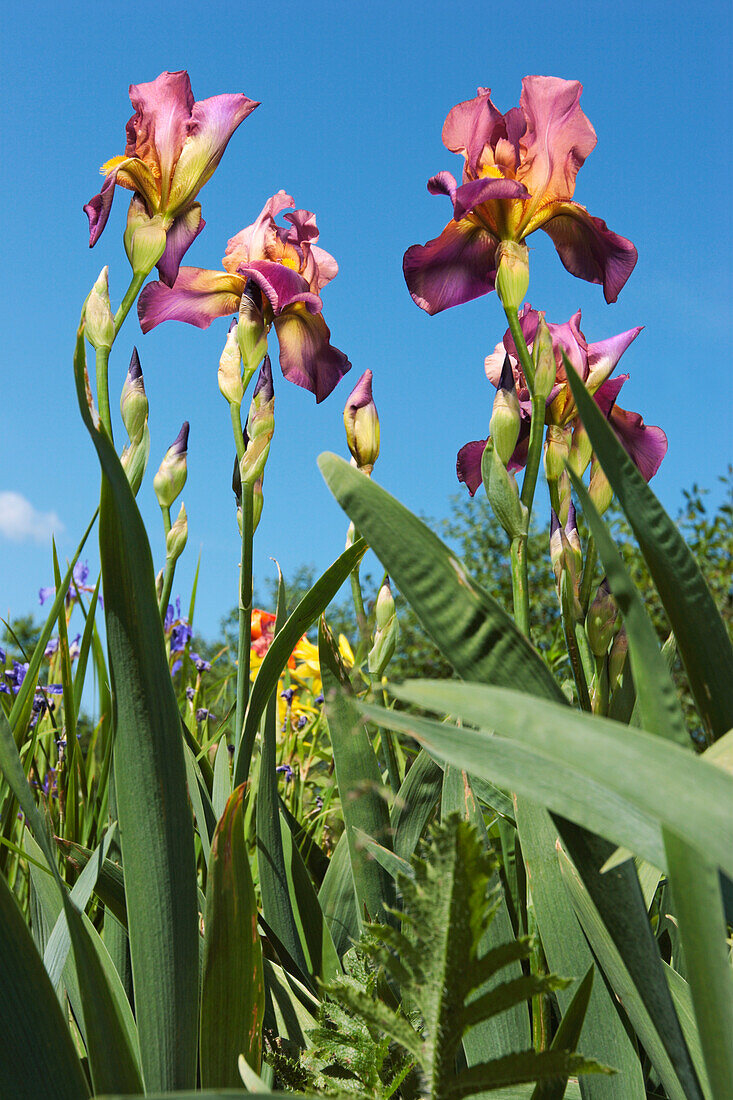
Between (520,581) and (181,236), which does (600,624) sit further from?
(181,236)

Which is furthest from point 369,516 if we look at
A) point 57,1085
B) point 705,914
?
point 57,1085

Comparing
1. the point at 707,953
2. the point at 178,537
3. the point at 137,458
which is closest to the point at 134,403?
the point at 137,458

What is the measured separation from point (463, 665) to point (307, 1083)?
0.31 m

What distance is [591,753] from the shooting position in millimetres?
266

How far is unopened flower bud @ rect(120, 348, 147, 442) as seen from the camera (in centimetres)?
84

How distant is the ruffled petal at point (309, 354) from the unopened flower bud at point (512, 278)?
30 cm

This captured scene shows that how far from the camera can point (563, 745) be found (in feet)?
0.88

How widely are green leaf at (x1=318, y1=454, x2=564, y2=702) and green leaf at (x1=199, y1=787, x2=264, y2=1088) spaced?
0.20m

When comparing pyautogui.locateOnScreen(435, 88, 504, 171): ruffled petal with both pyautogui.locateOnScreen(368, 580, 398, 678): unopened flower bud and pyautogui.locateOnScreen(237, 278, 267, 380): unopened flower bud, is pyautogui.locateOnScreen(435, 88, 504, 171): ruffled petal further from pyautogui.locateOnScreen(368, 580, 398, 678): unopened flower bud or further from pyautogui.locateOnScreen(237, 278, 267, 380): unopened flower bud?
pyautogui.locateOnScreen(368, 580, 398, 678): unopened flower bud

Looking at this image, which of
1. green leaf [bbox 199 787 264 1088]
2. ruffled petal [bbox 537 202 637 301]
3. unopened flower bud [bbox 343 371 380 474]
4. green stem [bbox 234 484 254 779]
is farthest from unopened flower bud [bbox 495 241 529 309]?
green leaf [bbox 199 787 264 1088]

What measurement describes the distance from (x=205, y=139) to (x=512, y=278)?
1.27 ft

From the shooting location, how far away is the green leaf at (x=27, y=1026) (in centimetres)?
39

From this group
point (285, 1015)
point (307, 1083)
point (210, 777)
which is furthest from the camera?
point (210, 777)

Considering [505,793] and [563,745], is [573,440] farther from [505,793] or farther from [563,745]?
[563,745]
